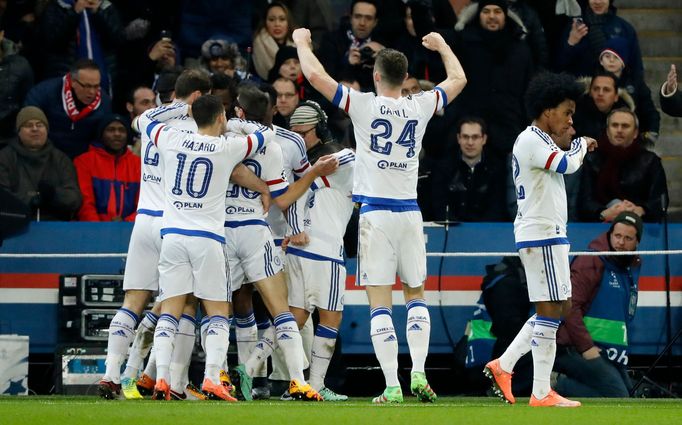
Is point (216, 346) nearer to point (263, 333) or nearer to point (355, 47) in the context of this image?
point (263, 333)

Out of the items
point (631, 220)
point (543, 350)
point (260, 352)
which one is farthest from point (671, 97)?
point (260, 352)

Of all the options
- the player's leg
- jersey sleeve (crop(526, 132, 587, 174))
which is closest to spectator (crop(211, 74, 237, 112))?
the player's leg

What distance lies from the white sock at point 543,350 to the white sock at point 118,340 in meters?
3.14

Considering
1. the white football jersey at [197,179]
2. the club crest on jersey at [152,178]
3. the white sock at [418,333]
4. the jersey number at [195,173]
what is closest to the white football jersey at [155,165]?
the club crest on jersey at [152,178]

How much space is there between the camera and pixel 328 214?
42.0 feet

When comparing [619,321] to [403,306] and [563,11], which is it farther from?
[563,11]

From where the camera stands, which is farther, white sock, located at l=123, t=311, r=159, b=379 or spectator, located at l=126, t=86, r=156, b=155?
spectator, located at l=126, t=86, r=156, b=155

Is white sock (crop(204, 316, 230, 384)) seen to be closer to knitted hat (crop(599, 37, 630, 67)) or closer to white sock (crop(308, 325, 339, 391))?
white sock (crop(308, 325, 339, 391))

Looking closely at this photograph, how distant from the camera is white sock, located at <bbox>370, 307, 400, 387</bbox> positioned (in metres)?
11.6

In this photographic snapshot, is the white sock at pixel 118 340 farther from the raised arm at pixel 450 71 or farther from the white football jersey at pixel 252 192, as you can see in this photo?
the raised arm at pixel 450 71

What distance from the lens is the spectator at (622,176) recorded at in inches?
603

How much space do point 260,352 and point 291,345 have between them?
2.36 feet

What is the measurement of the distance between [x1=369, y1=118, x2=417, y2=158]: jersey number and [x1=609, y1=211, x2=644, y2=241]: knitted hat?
339 centimetres

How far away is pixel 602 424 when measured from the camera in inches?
378
